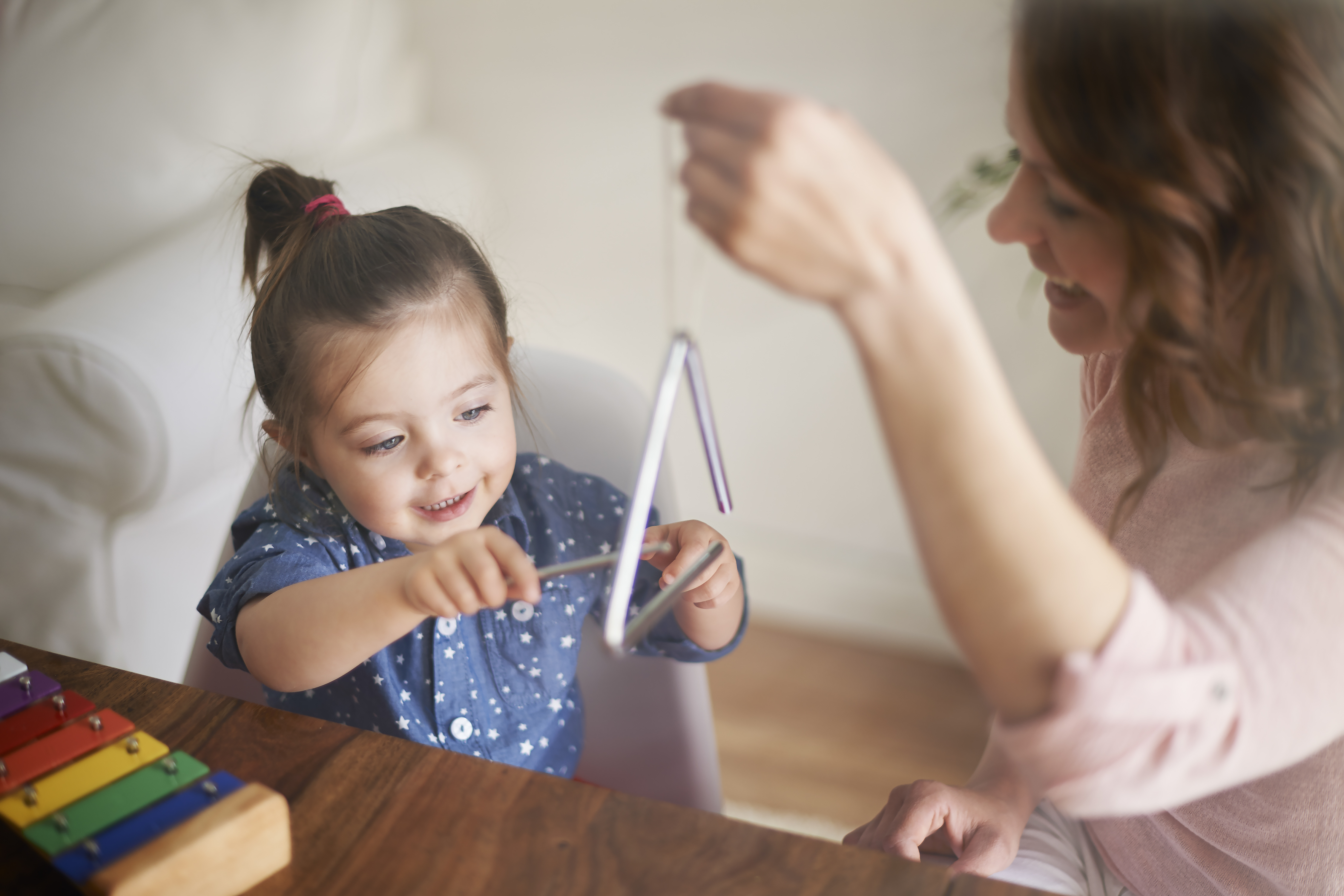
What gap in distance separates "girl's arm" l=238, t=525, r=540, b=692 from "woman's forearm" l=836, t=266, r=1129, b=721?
0.69 ft

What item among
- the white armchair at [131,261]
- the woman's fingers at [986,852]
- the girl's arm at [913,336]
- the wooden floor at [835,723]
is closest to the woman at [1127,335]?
the girl's arm at [913,336]

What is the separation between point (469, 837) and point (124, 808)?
0.16 metres

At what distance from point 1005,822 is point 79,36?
960mm

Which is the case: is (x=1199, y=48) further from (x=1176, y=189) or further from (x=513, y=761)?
(x=513, y=761)

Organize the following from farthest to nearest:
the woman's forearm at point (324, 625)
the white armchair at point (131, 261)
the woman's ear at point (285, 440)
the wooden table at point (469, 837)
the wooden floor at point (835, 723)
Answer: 1. the wooden floor at point (835, 723)
2. the white armchair at point (131, 261)
3. the woman's ear at point (285, 440)
4. the woman's forearm at point (324, 625)
5. the wooden table at point (469, 837)

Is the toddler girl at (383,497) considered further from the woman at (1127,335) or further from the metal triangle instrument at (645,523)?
the woman at (1127,335)

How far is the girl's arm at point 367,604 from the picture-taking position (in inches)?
18.6

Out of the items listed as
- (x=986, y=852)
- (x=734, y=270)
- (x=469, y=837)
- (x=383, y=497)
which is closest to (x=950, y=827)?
(x=986, y=852)

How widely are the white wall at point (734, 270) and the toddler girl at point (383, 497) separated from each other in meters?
0.11

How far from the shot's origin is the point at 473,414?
622mm

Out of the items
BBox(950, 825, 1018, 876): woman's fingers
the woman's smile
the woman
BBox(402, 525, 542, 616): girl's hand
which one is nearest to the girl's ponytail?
BBox(402, 525, 542, 616): girl's hand

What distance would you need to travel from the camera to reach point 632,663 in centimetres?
78

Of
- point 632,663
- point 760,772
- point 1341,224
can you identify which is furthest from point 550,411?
point 760,772

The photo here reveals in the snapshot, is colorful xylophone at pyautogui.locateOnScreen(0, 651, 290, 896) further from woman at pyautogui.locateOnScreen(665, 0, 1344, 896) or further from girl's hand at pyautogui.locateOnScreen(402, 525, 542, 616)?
woman at pyautogui.locateOnScreen(665, 0, 1344, 896)
